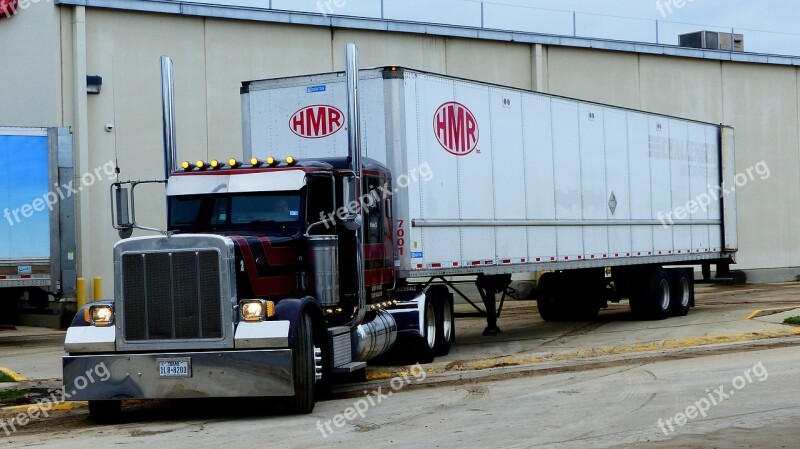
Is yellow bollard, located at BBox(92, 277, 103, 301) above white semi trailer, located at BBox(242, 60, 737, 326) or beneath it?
beneath

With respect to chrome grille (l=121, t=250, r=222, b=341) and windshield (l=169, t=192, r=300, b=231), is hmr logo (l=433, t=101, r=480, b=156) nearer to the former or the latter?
windshield (l=169, t=192, r=300, b=231)

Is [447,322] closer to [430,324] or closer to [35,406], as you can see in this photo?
[430,324]

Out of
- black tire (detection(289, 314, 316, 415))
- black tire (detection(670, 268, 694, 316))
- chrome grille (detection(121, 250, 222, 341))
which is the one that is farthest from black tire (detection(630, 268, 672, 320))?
chrome grille (detection(121, 250, 222, 341))

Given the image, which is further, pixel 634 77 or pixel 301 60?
pixel 634 77

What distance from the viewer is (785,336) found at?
19312mm

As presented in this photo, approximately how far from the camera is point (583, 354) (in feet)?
57.5

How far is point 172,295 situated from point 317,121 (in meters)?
5.65

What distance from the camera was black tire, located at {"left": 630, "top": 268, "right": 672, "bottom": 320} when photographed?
24.1 m

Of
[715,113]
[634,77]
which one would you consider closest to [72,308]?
[634,77]

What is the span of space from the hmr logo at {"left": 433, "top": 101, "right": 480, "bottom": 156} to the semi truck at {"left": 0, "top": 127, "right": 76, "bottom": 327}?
7729 millimetres

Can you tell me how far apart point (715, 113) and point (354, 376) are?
27.3 metres

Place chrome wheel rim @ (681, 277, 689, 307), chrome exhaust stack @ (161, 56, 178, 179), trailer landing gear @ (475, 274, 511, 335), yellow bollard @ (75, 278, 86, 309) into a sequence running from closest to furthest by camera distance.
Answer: chrome exhaust stack @ (161, 56, 178, 179) < trailer landing gear @ (475, 274, 511, 335) < chrome wheel rim @ (681, 277, 689, 307) < yellow bollard @ (75, 278, 86, 309)

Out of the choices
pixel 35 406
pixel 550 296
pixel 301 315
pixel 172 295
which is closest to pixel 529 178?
pixel 550 296

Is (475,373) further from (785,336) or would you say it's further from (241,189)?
(785,336)
